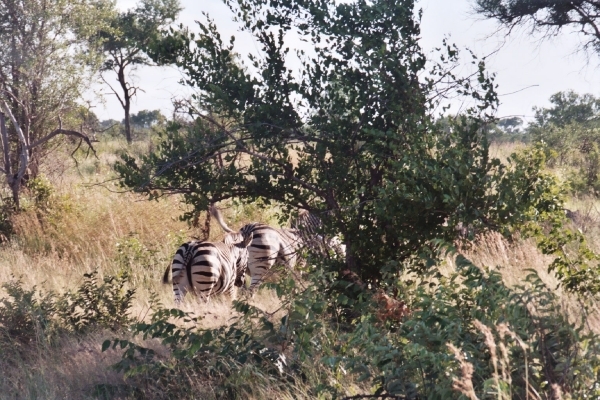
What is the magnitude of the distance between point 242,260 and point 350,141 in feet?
15.0

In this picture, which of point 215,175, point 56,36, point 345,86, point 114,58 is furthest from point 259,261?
point 114,58

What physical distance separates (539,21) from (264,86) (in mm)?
10452

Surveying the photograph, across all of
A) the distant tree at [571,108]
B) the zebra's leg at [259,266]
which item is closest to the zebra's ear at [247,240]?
the zebra's leg at [259,266]

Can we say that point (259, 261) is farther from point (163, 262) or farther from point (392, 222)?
point (392, 222)

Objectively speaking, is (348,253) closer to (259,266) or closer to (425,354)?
(425,354)

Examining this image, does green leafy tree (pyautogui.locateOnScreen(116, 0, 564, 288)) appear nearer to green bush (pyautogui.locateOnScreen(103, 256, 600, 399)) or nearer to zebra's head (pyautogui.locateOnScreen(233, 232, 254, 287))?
green bush (pyautogui.locateOnScreen(103, 256, 600, 399))

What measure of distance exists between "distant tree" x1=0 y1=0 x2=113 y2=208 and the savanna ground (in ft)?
4.43

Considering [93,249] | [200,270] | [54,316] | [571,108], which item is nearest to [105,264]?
[93,249]

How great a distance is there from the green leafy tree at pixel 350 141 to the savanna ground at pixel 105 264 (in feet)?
2.29

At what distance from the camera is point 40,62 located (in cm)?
1559

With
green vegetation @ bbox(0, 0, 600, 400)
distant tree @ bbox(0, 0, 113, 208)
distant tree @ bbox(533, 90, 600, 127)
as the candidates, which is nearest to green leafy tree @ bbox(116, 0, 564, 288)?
green vegetation @ bbox(0, 0, 600, 400)

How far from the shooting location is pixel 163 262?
1205cm

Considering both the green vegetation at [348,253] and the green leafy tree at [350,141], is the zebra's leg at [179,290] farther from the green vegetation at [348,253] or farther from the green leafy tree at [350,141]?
the green leafy tree at [350,141]

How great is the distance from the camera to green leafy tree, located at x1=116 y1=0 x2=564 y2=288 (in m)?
6.09
